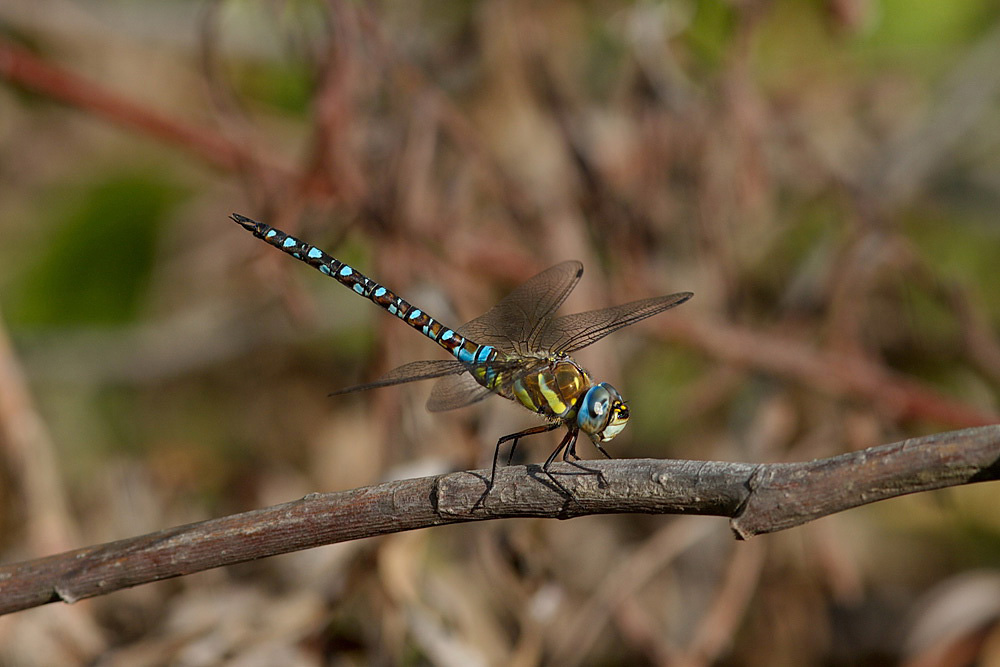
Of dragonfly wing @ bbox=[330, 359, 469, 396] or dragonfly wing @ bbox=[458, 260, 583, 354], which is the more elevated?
dragonfly wing @ bbox=[458, 260, 583, 354]

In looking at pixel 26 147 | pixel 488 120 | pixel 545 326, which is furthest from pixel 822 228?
pixel 26 147

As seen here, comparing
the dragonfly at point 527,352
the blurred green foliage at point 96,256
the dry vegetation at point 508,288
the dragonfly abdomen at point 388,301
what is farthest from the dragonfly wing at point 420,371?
the blurred green foliage at point 96,256

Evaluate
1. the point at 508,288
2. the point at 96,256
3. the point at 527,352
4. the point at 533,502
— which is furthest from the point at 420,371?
the point at 96,256

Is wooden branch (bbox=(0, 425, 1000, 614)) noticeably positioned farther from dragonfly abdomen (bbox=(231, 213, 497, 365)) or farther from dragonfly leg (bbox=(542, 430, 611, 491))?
dragonfly abdomen (bbox=(231, 213, 497, 365))

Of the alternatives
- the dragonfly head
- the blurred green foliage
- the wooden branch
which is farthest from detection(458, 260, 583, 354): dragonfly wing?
the blurred green foliage

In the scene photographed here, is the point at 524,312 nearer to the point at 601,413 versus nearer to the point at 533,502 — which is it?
the point at 601,413
